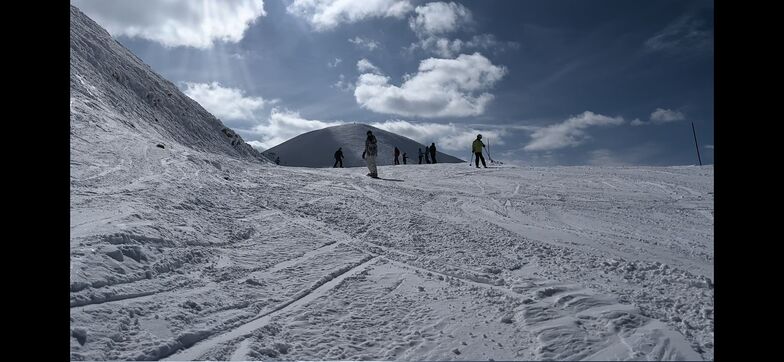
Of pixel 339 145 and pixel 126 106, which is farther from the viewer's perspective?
pixel 339 145

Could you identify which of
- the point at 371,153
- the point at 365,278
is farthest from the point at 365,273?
the point at 371,153

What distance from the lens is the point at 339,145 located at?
85.6m

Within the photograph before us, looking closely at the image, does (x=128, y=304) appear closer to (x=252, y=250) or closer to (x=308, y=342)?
(x=308, y=342)

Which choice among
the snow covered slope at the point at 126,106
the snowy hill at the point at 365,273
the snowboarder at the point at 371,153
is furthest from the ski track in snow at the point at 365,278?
the snowboarder at the point at 371,153

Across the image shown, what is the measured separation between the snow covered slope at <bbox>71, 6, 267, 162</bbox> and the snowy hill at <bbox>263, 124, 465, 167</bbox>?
46.4m

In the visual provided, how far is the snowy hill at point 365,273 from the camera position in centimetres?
297

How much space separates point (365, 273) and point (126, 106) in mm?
17643

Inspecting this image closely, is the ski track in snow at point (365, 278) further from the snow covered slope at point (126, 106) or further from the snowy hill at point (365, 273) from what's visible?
the snow covered slope at point (126, 106)

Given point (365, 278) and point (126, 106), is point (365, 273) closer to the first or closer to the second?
point (365, 278)

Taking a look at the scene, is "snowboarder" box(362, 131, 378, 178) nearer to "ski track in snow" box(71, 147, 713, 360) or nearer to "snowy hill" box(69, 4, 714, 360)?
"snowy hill" box(69, 4, 714, 360)

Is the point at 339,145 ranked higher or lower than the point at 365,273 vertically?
higher

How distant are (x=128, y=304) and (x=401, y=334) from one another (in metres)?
2.23

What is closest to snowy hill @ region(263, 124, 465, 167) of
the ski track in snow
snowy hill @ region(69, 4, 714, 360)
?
snowy hill @ region(69, 4, 714, 360)

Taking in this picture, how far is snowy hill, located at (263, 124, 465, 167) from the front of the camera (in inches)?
2990
